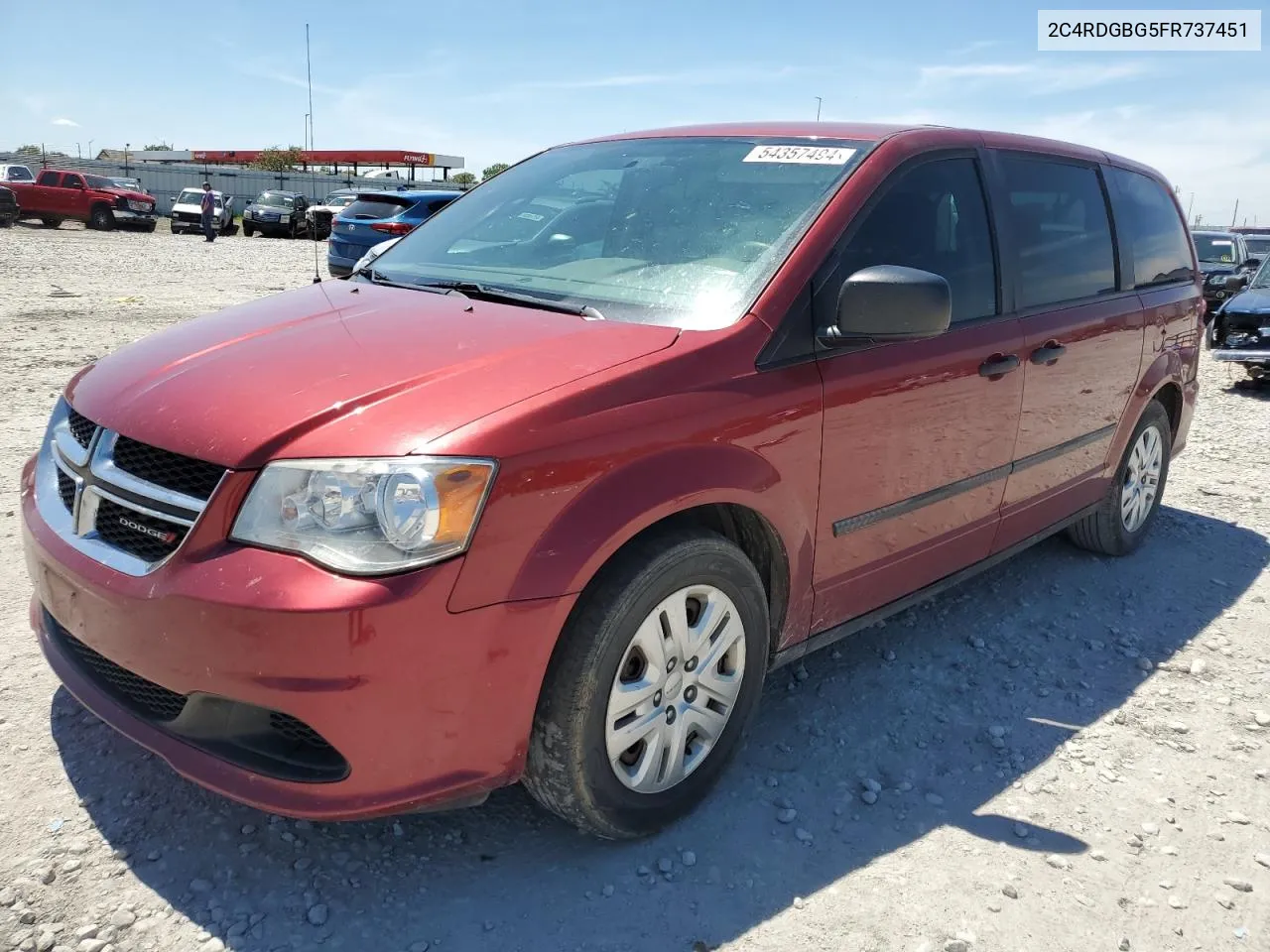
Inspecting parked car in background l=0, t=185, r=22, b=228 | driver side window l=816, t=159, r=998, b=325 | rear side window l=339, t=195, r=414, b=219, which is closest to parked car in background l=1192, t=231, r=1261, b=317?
rear side window l=339, t=195, r=414, b=219

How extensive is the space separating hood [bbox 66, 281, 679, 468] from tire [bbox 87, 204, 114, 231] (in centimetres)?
2940

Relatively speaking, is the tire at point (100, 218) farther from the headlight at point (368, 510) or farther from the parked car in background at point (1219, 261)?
the headlight at point (368, 510)

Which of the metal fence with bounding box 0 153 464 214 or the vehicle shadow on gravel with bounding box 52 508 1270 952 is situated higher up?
the metal fence with bounding box 0 153 464 214

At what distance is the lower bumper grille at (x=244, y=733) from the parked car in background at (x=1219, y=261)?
1362 cm

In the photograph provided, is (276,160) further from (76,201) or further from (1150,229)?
(1150,229)

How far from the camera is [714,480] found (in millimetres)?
2420

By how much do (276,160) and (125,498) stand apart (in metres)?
70.3

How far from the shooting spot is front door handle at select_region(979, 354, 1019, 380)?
3.30m

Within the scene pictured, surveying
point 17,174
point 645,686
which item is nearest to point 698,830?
point 645,686

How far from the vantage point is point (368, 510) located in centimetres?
200

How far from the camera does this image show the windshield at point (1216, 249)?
15.0 metres

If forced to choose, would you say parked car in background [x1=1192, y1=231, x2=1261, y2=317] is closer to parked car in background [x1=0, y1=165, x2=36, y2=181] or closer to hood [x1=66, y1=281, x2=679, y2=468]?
hood [x1=66, y1=281, x2=679, y2=468]

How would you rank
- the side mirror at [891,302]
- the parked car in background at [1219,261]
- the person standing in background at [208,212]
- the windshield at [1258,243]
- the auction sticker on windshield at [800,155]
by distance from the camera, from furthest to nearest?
the person standing in background at [208,212] → the windshield at [1258,243] → the parked car in background at [1219,261] → the auction sticker on windshield at [800,155] → the side mirror at [891,302]

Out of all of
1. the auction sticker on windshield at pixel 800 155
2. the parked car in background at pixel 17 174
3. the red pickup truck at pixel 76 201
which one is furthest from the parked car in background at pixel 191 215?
the auction sticker on windshield at pixel 800 155
